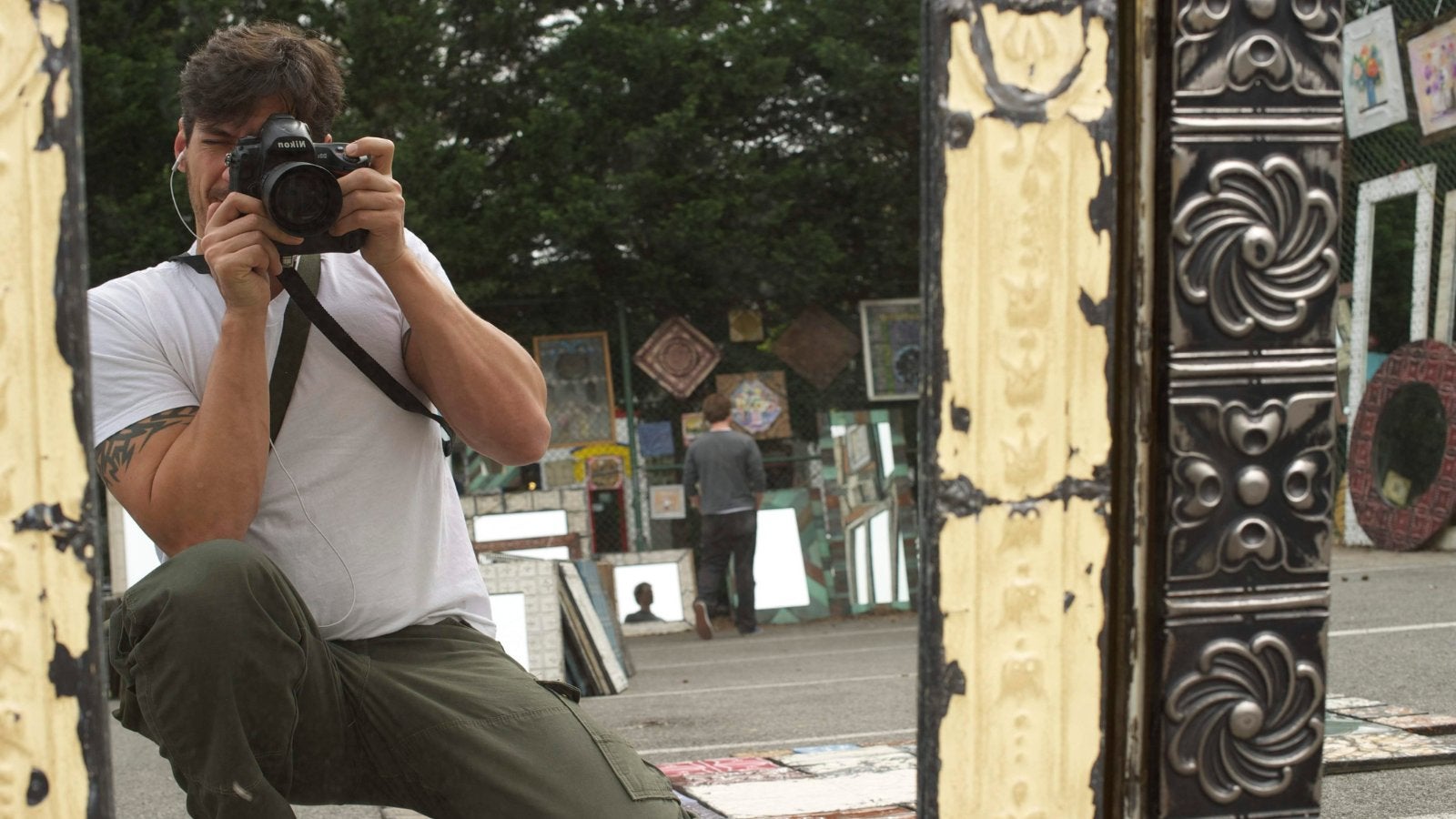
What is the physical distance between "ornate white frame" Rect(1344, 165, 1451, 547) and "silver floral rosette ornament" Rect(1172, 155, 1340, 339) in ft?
30.3

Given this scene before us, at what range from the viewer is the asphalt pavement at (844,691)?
3.34m

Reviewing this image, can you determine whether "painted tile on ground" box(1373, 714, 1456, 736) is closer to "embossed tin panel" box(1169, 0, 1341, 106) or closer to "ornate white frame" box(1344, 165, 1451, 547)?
"embossed tin panel" box(1169, 0, 1341, 106)

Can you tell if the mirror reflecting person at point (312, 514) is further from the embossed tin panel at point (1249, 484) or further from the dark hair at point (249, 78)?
the embossed tin panel at point (1249, 484)

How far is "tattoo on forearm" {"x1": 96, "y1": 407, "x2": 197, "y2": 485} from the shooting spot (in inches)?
65.1

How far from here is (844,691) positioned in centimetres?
579

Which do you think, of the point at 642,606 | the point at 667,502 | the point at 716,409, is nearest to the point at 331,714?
the point at 716,409

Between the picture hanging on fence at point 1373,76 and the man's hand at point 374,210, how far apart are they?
31.9 feet

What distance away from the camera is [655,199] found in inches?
373

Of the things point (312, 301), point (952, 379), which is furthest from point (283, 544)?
point (952, 379)

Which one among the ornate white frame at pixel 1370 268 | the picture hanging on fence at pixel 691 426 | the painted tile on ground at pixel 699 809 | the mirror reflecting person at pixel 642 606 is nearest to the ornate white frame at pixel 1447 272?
the ornate white frame at pixel 1370 268

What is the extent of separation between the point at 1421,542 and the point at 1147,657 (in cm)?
929

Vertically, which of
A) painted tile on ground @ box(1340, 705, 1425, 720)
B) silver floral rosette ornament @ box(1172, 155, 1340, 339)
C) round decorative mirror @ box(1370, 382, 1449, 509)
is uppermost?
silver floral rosette ornament @ box(1172, 155, 1340, 339)

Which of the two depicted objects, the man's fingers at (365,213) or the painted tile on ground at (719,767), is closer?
the man's fingers at (365,213)

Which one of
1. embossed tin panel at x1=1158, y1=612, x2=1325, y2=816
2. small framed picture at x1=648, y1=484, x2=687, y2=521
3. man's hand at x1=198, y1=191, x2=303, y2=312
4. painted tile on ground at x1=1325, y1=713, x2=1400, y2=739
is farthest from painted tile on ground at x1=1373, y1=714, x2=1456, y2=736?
small framed picture at x1=648, y1=484, x2=687, y2=521
